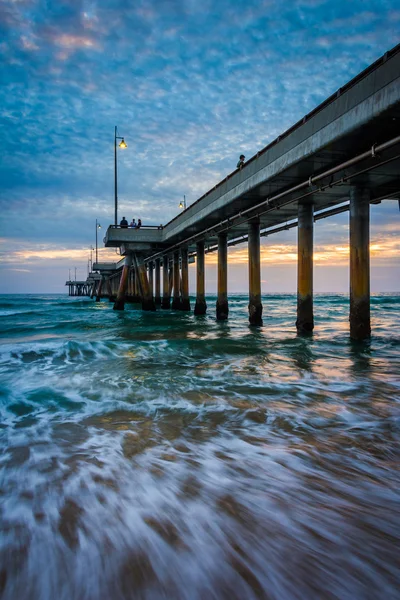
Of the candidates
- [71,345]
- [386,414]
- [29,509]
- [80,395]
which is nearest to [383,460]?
[386,414]

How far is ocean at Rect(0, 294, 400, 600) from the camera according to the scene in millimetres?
2107

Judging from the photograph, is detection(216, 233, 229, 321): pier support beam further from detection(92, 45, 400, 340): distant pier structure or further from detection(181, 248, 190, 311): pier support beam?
detection(181, 248, 190, 311): pier support beam

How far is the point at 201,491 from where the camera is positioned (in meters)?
3.09

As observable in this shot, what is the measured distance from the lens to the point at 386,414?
16.8ft

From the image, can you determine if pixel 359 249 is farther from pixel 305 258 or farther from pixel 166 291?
pixel 166 291

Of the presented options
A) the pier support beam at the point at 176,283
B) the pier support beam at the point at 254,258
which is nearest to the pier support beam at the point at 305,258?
the pier support beam at the point at 254,258

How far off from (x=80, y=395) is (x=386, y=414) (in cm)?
464

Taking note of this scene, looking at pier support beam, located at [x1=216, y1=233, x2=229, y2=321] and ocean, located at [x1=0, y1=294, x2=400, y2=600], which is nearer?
ocean, located at [x1=0, y1=294, x2=400, y2=600]

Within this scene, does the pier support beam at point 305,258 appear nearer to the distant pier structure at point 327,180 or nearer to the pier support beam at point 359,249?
the distant pier structure at point 327,180

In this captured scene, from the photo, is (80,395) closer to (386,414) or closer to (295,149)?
(386,414)

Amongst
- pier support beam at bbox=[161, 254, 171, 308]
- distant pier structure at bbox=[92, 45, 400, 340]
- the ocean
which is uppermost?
distant pier structure at bbox=[92, 45, 400, 340]

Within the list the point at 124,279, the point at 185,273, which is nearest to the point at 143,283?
the point at 124,279

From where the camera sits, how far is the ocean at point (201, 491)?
2107 mm

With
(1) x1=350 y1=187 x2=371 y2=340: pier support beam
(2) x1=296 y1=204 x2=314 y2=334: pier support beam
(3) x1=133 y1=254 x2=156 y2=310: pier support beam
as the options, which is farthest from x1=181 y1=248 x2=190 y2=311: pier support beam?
(1) x1=350 y1=187 x2=371 y2=340: pier support beam
